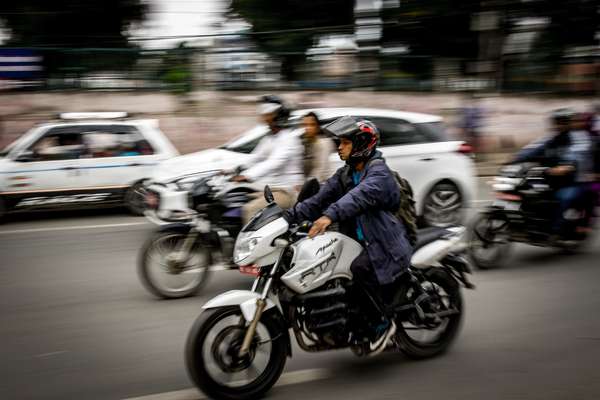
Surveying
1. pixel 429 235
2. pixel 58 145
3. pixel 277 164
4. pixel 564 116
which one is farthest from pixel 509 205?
pixel 58 145

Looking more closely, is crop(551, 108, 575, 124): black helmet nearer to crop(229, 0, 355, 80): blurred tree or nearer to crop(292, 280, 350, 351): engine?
crop(292, 280, 350, 351): engine

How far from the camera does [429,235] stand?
15.1ft

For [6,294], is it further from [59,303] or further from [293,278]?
[293,278]

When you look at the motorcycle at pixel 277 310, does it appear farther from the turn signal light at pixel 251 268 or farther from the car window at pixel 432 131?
the car window at pixel 432 131

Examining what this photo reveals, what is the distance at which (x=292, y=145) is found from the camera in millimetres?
6414

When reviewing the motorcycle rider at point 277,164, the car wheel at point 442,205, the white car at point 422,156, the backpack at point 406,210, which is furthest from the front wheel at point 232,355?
the car wheel at point 442,205

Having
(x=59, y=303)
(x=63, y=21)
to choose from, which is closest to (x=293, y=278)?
(x=59, y=303)

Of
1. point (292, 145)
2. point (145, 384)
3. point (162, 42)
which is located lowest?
point (145, 384)

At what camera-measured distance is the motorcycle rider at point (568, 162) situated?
724 centimetres

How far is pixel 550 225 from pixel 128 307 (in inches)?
181

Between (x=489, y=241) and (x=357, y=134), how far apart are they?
3.70m

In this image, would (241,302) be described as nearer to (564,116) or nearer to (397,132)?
(564,116)

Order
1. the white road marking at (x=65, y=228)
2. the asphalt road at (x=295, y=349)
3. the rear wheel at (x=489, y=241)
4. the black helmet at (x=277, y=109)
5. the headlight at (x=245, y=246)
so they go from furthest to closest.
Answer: the white road marking at (x=65, y=228) → the rear wheel at (x=489, y=241) → the black helmet at (x=277, y=109) → the asphalt road at (x=295, y=349) → the headlight at (x=245, y=246)

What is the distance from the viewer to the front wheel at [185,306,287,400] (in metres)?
3.78
